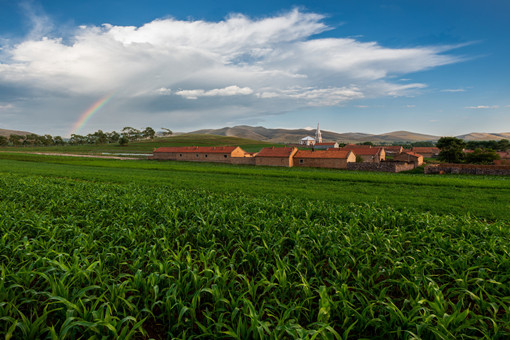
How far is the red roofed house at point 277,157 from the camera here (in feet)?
185

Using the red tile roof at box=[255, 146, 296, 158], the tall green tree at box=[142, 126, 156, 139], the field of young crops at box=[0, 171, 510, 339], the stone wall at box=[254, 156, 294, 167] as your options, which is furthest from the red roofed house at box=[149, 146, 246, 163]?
the tall green tree at box=[142, 126, 156, 139]

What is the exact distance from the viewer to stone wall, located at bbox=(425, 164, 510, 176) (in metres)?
40.6

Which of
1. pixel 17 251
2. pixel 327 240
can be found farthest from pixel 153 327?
pixel 327 240

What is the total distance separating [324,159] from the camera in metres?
54.2

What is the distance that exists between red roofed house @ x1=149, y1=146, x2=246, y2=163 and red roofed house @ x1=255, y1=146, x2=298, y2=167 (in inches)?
381

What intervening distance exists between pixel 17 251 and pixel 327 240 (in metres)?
8.86

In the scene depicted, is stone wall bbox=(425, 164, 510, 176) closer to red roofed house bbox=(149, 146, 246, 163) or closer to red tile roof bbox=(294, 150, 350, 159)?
red tile roof bbox=(294, 150, 350, 159)

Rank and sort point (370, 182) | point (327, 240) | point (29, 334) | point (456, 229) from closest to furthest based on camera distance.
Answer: point (29, 334)
point (327, 240)
point (456, 229)
point (370, 182)

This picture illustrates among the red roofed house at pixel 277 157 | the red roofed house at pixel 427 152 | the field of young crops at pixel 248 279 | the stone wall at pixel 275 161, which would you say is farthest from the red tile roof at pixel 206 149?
the red roofed house at pixel 427 152

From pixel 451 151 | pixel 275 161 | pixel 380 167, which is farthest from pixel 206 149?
pixel 451 151

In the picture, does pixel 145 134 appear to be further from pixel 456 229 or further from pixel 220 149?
pixel 456 229

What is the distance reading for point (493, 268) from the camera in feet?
21.5

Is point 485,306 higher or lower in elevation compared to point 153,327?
higher

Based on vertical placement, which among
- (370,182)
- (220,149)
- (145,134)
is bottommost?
(370,182)
